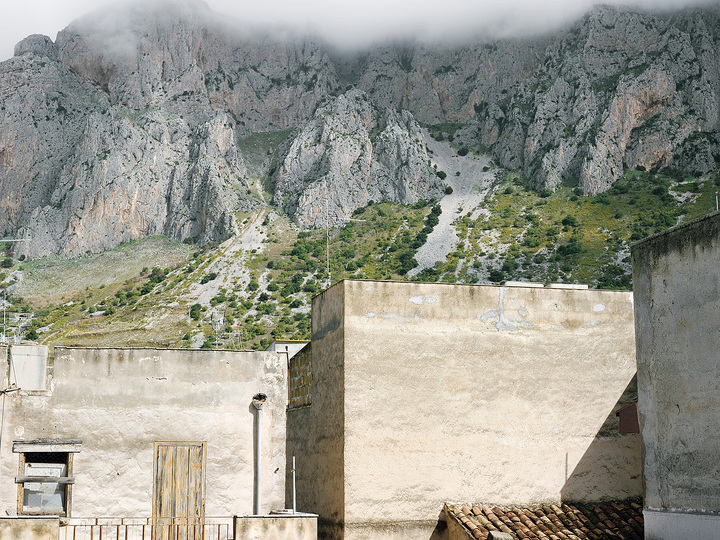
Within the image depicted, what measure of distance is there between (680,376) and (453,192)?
12641 centimetres

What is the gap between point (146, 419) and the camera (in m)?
18.6

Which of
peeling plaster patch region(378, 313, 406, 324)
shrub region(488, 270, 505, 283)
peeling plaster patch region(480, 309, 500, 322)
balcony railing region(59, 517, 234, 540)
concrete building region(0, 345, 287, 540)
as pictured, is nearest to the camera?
balcony railing region(59, 517, 234, 540)

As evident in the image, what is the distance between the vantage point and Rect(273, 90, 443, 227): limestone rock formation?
440 ft

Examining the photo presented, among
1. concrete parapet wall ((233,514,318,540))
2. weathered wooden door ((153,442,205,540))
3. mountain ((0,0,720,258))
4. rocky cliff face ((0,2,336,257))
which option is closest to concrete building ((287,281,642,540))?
concrete parapet wall ((233,514,318,540))

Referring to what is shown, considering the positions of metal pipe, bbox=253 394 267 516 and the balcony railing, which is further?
metal pipe, bbox=253 394 267 516

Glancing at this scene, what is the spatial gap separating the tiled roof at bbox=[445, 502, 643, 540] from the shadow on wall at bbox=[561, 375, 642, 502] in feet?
1.08

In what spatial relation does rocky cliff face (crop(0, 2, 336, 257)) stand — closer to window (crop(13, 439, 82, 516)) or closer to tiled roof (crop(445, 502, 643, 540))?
tiled roof (crop(445, 502, 643, 540))

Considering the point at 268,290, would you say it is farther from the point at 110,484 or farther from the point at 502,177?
the point at 110,484

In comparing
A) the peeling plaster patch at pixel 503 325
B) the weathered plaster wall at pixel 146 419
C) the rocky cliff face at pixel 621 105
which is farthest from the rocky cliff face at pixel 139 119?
the weathered plaster wall at pixel 146 419

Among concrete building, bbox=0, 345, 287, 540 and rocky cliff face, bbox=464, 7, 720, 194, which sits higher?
rocky cliff face, bbox=464, 7, 720, 194

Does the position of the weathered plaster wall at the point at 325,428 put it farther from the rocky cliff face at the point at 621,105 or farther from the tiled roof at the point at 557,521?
the rocky cliff face at the point at 621,105

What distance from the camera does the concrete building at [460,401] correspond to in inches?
778

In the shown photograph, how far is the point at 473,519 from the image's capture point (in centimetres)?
1941

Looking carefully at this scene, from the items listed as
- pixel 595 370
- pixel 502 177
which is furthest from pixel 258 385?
pixel 502 177
